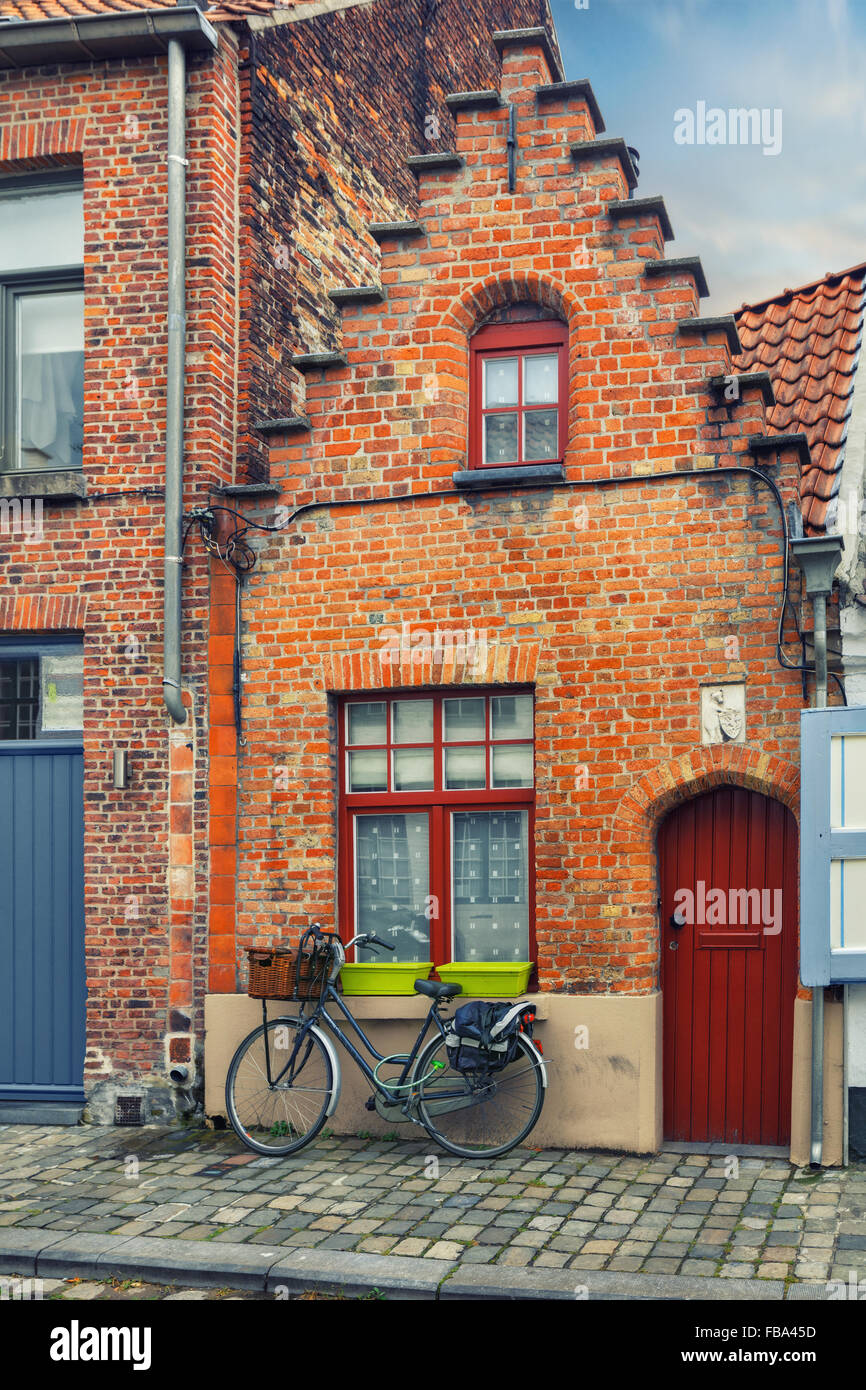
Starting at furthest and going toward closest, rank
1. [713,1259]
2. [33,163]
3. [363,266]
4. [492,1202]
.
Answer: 1. [363,266]
2. [33,163]
3. [492,1202]
4. [713,1259]

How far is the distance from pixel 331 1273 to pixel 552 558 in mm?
4434

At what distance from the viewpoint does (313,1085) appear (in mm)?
8602

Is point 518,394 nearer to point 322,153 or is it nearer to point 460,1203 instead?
point 322,153

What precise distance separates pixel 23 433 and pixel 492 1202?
626 centimetres

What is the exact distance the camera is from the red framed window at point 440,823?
8.67 m

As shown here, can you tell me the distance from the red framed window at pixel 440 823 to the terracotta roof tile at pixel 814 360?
2317 millimetres

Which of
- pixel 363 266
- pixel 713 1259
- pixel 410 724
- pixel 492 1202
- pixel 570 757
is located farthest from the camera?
pixel 363 266

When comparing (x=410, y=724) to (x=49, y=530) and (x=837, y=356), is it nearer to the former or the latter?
(x=49, y=530)

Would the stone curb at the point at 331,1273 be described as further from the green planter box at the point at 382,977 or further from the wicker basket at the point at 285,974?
the green planter box at the point at 382,977

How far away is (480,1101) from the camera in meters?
8.03

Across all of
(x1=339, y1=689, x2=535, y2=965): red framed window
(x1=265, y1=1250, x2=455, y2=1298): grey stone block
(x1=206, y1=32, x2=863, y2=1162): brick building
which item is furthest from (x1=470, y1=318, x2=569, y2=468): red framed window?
(x1=265, y1=1250, x2=455, y2=1298): grey stone block

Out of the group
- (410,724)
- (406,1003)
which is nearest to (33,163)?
(410,724)

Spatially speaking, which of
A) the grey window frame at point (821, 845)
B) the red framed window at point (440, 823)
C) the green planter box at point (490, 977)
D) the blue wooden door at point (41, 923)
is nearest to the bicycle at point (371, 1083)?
the green planter box at point (490, 977)

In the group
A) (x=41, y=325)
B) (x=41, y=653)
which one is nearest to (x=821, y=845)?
(x=41, y=653)
